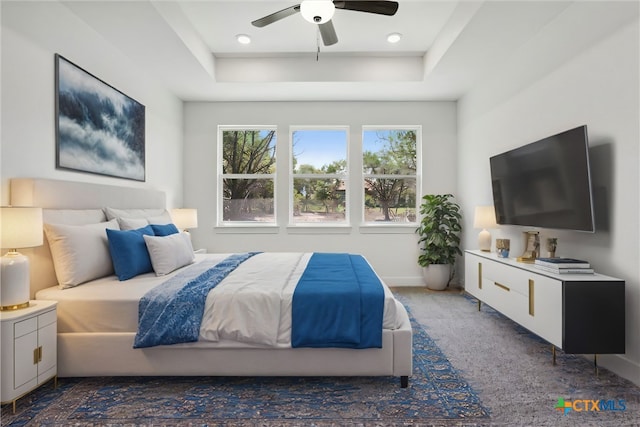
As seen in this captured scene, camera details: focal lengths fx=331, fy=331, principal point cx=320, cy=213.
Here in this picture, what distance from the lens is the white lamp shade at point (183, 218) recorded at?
4.08m

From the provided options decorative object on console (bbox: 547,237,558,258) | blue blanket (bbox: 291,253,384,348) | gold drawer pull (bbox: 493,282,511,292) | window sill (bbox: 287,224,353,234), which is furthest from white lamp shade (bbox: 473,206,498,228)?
blue blanket (bbox: 291,253,384,348)

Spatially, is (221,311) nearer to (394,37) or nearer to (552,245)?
(552,245)

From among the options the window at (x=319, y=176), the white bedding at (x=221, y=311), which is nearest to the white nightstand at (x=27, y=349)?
the white bedding at (x=221, y=311)

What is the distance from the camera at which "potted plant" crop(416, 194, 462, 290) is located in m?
4.52

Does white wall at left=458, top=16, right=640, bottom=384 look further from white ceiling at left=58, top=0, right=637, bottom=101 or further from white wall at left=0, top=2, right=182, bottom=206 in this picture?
white wall at left=0, top=2, right=182, bottom=206

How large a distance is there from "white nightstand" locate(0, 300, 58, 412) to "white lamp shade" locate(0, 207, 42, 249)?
1.23ft

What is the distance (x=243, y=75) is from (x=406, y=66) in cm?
202

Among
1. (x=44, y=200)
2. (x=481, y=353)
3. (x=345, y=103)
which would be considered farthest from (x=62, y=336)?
(x=345, y=103)

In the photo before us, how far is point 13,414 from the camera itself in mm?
1796

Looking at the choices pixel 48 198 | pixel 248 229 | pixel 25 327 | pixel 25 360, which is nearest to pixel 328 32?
pixel 48 198

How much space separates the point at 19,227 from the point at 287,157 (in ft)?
11.1

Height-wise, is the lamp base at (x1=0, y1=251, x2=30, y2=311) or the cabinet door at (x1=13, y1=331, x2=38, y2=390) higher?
the lamp base at (x1=0, y1=251, x2=30, y2=311)

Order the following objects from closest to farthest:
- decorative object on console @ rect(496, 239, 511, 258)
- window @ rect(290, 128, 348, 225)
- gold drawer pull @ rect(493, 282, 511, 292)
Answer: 1. gold drawer pull @ rect(493, 282, 511, 292)
2. decorative object on console @ rect(496, 239, 511, 258)
3. window @ rect(290, 128, 348, 225)

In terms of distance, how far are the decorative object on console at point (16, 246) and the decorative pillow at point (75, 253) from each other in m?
0.29
